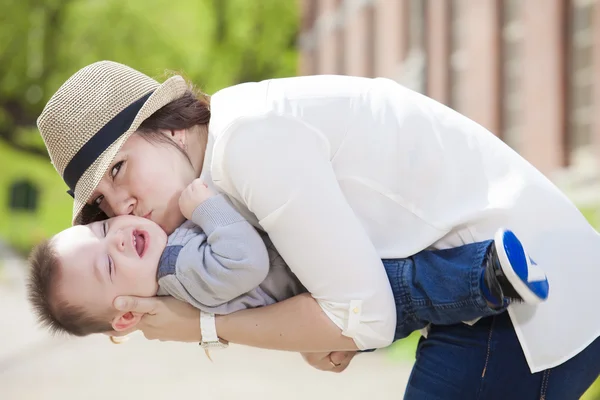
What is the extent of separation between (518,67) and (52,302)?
33.1 ft

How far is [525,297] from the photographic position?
2084 mm

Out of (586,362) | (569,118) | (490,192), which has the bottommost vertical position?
(569,118)

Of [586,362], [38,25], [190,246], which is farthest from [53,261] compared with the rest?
[38,25]

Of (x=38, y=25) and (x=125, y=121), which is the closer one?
(x=125, y=121)

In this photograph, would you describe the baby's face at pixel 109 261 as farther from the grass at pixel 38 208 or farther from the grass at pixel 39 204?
the grass at pixel 38 208

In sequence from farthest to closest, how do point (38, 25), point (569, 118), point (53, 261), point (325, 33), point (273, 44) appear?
1. point (273, 44)
2. point (38, 25)
3. point (325, 33)
4. point (569, 118)
5. point (53, 261)

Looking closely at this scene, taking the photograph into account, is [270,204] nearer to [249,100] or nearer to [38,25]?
[249,100]

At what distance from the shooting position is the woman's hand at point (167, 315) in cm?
246

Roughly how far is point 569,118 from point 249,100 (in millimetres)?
8967

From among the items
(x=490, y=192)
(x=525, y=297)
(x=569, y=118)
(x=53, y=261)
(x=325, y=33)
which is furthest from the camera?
(x=325, y=33)

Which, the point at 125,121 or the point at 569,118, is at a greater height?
the point at 125,121

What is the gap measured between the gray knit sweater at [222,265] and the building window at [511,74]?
32.0ft

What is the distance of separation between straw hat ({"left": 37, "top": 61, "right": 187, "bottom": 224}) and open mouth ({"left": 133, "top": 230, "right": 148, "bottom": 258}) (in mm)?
174

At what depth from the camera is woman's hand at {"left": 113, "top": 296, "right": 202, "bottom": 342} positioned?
246cm
